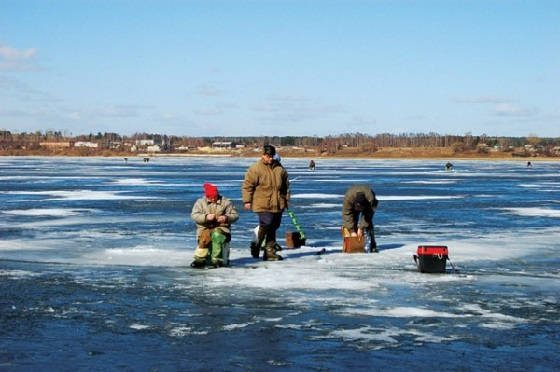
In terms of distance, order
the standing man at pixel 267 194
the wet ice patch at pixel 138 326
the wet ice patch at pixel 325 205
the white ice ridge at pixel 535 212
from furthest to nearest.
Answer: the wet ice patch at pixel 325 205, the white ice ridge at pixel 535 212, the standing man at pixel 267 194, the wet ice patch at pixel 138 326

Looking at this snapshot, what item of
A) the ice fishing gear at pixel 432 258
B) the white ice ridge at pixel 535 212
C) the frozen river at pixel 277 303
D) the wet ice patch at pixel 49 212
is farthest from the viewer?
the white ice ridge at pixel 535 212

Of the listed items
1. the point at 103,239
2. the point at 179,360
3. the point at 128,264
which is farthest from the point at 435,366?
the point at 103,239

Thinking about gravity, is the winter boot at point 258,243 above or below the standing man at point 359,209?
below

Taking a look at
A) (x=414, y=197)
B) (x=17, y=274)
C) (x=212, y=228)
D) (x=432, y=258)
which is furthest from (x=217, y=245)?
(x=414, y=197)

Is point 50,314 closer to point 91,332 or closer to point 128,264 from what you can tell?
point 91,332

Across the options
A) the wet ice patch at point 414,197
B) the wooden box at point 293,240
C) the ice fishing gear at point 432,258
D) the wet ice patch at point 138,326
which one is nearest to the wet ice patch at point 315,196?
the wet ice patch at point 414,197

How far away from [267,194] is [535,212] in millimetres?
13352

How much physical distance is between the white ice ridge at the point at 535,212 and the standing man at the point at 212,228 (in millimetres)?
12994

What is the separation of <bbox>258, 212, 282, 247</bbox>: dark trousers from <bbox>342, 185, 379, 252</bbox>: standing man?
152 centimetres

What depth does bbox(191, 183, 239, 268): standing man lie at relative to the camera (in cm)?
1235

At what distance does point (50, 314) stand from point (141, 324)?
3.82ft

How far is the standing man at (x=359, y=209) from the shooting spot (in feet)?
46.6

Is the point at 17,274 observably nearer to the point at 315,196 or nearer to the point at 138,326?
the point at 138,326

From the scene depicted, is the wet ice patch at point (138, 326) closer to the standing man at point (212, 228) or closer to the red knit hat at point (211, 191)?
the standing man at point (212, 228)
